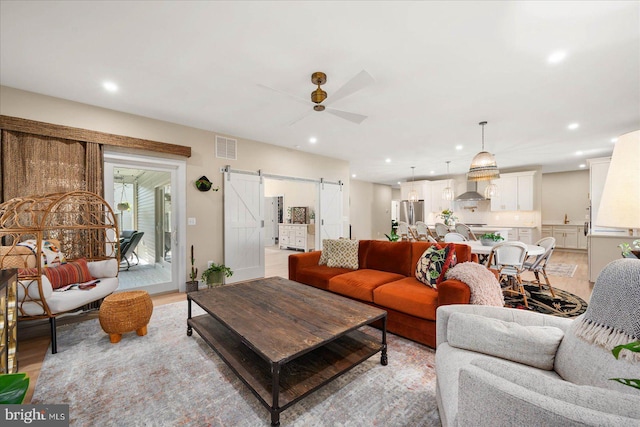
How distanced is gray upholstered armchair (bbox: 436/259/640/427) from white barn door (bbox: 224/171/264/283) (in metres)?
3.96

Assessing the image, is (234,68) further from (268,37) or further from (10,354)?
(10,354)

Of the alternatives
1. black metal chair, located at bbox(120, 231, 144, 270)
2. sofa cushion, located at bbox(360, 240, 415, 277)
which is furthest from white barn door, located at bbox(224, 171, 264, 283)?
sofa cushion, located at bbox(360, 240, 415, 277)

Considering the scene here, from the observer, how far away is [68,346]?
246 centimetres

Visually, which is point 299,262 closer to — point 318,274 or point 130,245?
point 318,274

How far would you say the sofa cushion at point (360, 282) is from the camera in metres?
2.86

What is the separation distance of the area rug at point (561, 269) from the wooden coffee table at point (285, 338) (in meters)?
5.28

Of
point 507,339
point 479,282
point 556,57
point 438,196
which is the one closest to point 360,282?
point 479,282

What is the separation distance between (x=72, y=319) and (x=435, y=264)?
4247 mm

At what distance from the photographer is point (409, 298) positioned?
2.45 metres

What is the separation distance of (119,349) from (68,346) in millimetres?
519

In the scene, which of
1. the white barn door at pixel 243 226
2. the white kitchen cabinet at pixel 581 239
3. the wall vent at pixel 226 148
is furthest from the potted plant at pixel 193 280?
the white kitchen cabinet at pixel 581 239

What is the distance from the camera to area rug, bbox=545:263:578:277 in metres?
5.22

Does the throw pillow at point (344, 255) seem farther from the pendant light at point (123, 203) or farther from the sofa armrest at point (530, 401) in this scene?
the pendant light at point (123, 203)

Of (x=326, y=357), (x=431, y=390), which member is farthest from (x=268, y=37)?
(x=431, y=390)
